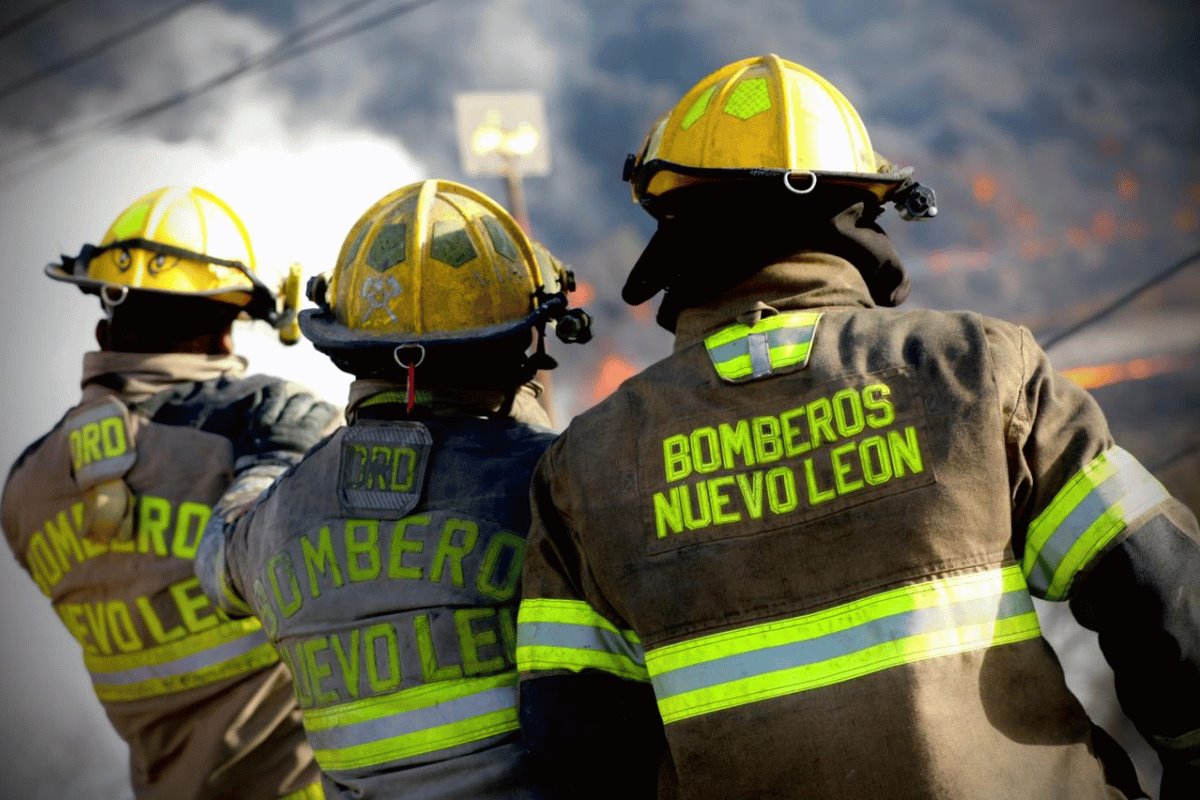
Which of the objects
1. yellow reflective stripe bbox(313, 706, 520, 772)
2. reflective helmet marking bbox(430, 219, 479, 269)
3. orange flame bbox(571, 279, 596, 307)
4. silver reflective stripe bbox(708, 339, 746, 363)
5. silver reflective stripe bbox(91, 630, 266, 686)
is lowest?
orange flame bbox(571, 279, 596, 307)

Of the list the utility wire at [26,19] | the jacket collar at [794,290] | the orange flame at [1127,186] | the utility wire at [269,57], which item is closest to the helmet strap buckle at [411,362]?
the jacket collar at [794,290]

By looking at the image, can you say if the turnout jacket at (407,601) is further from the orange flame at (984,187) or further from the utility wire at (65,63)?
the orange flame at (984,187)

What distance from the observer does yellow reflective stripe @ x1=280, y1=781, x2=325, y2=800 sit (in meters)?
3.58

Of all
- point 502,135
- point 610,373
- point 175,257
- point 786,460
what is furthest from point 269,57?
point 786,460

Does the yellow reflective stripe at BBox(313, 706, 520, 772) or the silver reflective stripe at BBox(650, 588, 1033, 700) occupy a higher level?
the silver reflective stripe at BBox(650, 588, 1033, 700)

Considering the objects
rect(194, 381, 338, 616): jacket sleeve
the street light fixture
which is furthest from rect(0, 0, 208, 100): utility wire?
rect(194, 381, 338, 616): jacket sleeve

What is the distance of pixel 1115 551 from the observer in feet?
5.99

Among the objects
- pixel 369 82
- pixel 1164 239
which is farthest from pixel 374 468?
pixel 1164 239

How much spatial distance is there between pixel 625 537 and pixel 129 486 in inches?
81.0

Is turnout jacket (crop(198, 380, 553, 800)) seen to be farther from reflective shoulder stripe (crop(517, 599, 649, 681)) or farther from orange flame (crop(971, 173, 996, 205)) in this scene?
orange flame (crop(971, 173, 996, 205))

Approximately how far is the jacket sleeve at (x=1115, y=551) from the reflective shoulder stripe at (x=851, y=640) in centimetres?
9

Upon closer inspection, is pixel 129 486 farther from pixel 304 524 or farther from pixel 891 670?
pixel 891 670

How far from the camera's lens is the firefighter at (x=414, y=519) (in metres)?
2.45

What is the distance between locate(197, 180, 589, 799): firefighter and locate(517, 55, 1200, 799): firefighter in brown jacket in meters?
0.31
